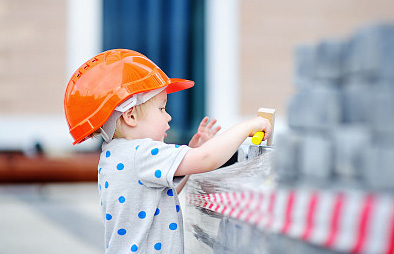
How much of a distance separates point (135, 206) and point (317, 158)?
0.87m

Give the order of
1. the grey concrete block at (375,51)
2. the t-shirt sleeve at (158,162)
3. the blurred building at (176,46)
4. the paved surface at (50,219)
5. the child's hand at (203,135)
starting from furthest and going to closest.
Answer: the blurred building at (176,46)
the paved surface at (50,219)
the child's hand at (203,135)
the t-shirt sleeve at (158,162)
the grey concrete block at (375,51)

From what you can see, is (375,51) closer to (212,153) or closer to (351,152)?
(351,152)

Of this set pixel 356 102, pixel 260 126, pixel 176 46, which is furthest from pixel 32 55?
pixel 356 102

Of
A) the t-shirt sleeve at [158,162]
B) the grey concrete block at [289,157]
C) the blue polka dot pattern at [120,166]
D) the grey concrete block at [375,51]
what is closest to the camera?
the grey concrete block at [375,51]

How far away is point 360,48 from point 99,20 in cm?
559

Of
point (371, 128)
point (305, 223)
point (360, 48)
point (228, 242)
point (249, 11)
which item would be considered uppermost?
point (249, 11)

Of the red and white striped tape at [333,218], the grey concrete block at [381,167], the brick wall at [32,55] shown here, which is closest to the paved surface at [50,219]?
the brick wall at [32,55]

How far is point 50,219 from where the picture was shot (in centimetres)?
466

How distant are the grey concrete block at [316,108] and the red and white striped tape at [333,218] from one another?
11cm

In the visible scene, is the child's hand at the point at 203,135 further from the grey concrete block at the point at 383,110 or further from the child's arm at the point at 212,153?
the grey concrete block at the point at 383,110

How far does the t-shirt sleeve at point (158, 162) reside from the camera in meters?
1.64

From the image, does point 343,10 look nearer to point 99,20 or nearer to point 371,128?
point 99,20

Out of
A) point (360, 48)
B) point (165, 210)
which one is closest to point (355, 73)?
point (360, 48)

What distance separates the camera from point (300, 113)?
1.03 metres
